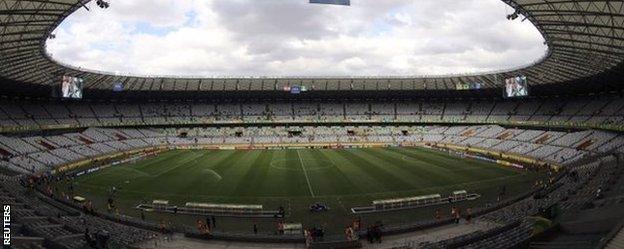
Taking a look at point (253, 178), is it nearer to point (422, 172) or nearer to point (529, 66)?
point (422, 172)

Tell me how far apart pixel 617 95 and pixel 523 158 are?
21186 millimetres

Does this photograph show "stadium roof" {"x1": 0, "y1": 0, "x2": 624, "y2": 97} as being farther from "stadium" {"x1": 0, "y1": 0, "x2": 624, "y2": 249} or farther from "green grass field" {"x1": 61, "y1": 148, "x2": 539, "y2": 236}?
"green grass field" {"x1": 61, "y1": 148, "x2": 539, "y2": 236}

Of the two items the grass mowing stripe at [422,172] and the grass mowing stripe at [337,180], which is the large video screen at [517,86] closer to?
the grass mowing stripe at [422,172]

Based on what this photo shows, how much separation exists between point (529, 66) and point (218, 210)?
58.0m

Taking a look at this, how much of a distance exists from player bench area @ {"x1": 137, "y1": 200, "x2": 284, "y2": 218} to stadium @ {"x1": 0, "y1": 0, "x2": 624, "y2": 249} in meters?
0.17

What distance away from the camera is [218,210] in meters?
35.6

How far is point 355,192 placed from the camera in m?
42.3

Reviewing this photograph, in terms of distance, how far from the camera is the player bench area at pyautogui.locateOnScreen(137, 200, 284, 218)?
115 feet

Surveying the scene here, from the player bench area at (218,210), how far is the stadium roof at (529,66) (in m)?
19.9

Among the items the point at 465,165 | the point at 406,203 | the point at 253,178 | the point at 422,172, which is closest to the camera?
the point at 406,203

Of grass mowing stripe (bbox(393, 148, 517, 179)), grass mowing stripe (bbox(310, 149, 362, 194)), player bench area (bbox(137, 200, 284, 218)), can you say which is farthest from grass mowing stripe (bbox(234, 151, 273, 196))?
grass mowing stripe (bbox(393, 148, 517, 179))

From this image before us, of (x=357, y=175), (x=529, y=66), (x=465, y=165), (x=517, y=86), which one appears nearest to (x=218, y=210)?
(x=357, y=175)

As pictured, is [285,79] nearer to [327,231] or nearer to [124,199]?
[124,199]

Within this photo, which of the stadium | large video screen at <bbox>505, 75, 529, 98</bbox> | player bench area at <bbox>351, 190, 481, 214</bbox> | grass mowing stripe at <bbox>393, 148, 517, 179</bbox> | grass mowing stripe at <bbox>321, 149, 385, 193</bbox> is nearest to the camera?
the stadium
